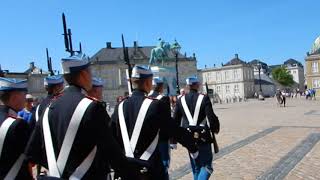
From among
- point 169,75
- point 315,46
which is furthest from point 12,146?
point 315,46

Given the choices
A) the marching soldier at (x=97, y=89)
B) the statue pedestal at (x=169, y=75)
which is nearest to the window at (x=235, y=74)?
the statue pedestal at (x=169, y=75)

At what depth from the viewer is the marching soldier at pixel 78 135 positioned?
354 cm

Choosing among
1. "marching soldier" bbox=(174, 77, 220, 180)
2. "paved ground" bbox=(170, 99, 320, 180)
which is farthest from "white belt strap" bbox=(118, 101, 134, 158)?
"paved ground" bbox=(170, 99, 320, 180)

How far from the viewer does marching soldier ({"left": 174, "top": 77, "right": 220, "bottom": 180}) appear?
23.0 feet

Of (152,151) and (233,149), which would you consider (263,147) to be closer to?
(233,149)

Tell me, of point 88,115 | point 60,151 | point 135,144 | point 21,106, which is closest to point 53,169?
point 60,151

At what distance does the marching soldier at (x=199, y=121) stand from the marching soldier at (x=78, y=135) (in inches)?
134

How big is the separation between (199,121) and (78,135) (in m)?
3.90

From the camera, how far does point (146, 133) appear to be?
15.7 feet

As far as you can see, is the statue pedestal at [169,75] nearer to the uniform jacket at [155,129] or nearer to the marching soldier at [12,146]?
the uniform jacket at [155,129]

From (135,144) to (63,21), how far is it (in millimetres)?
8000

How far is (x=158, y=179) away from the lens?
4.89 meters

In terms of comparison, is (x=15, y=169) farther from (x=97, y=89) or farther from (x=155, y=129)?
(x=97, y=89)

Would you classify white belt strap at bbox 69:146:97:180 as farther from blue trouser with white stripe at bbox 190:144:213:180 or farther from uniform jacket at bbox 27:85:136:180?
blue trouser with white stripe at bbox 190:144:213:180
